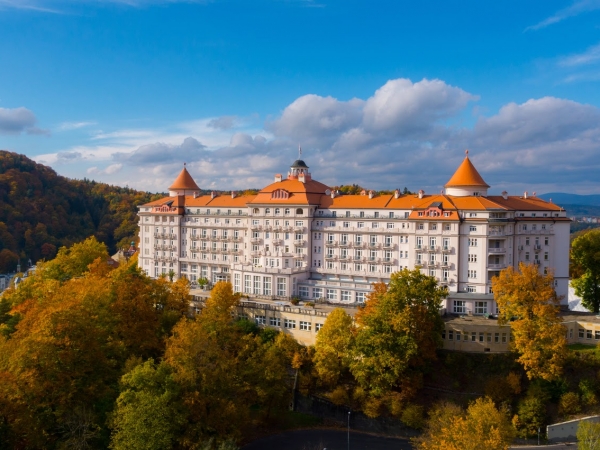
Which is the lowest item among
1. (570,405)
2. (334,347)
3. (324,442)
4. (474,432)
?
(324,442)

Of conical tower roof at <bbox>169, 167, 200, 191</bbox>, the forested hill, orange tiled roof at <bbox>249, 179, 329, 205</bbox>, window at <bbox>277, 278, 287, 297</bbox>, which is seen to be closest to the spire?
conical tower roof at <bbox>169, 167, 200, 191</bbox>

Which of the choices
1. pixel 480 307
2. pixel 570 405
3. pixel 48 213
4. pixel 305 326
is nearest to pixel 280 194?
pixel 305 326

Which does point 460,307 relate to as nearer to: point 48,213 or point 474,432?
point 474,432

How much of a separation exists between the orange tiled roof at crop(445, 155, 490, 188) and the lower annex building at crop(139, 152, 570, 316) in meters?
0.11

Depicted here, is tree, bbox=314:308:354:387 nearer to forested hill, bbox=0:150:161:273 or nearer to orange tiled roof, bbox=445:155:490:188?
Result: orange tiled roof, bbox=445:155:490:188

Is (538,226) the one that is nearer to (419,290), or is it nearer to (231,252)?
(419,290)

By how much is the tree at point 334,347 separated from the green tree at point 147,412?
15130 mm

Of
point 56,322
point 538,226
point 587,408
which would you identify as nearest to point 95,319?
point 56,322

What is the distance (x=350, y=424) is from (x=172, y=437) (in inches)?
705

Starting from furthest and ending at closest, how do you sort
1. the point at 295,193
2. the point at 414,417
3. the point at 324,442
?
1. the point at 295,193
2. the point at 414,417
3. the point at 324,442

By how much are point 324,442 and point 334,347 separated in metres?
8.43

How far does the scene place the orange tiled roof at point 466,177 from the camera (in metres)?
62.5

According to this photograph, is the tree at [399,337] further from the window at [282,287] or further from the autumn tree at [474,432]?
the window at [282,287]

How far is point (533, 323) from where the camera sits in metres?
46.5
